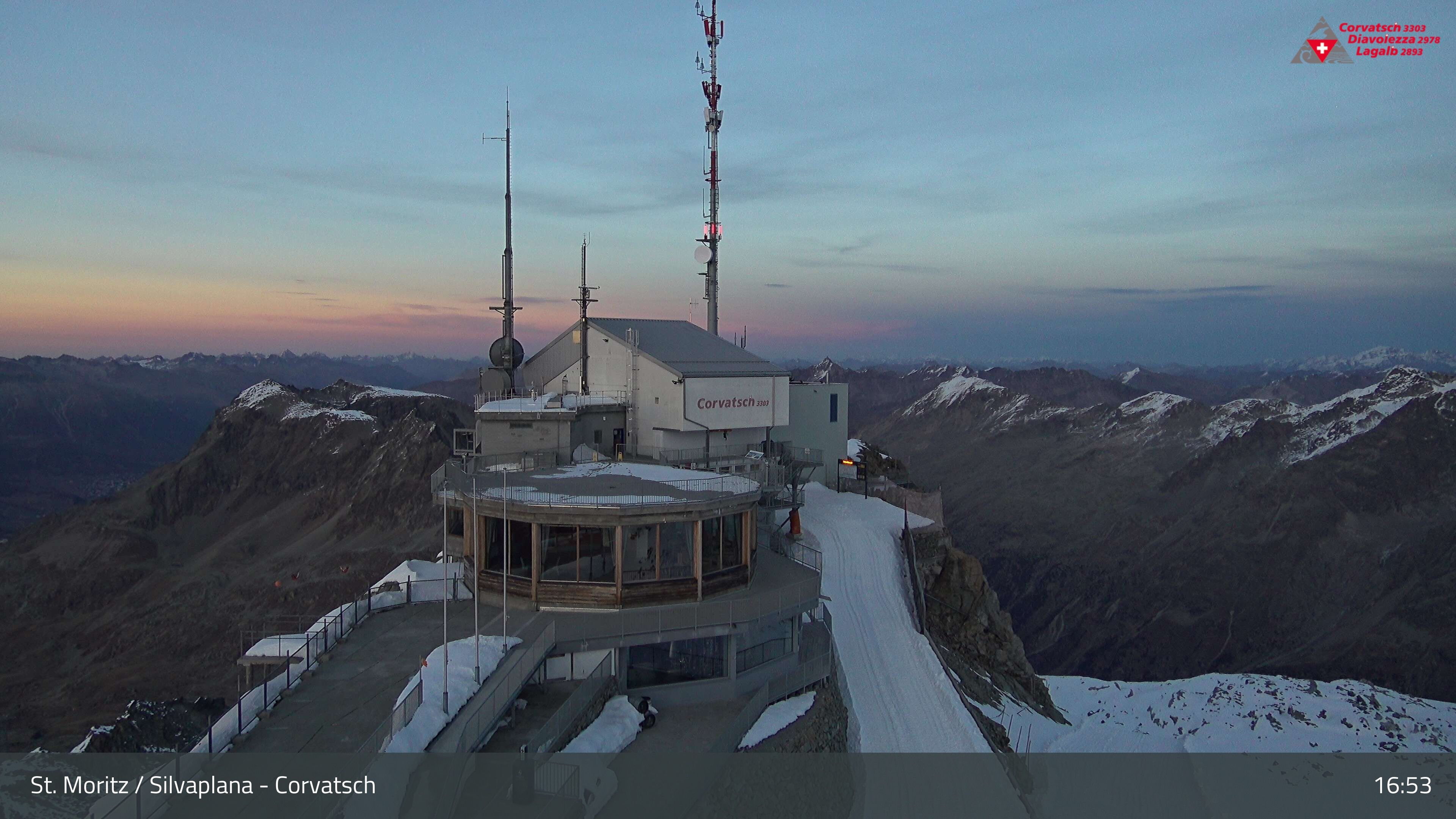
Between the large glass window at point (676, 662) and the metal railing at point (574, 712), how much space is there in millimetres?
771

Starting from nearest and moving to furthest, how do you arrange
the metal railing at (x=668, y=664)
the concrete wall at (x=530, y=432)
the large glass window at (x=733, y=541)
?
the metal railing at (x=668, y=664)
the large glass window at (x=733, y=541)
the concrete wall at (x=530, y=432)

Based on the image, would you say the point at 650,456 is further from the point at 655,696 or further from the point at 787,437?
the point at 655,696

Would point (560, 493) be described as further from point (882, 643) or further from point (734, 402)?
point (734, 402)

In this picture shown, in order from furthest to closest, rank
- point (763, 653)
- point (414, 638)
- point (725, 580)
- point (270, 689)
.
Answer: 1. point (763, 653)
2. point (725, 580)
3. point (414, 638)
4. point (270, 689)

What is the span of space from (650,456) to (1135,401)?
14597 cm

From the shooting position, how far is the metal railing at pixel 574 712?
15.5 m

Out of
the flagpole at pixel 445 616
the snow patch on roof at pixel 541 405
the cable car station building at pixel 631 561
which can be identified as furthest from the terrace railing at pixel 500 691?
the snow patch on roof at pixel 541 405

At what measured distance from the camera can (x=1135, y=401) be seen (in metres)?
158

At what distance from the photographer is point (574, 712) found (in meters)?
16.8

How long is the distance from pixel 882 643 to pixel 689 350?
48.4 feet

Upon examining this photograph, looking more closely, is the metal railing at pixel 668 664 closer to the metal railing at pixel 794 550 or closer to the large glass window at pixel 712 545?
the large glass window at pixel 712 545

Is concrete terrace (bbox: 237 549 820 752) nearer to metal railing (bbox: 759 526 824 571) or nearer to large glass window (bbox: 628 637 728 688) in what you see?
large glass window (bbox: 628 637 728 688)

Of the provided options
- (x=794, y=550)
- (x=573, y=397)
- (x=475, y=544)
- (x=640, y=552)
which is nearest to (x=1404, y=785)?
(x=794, y=550)

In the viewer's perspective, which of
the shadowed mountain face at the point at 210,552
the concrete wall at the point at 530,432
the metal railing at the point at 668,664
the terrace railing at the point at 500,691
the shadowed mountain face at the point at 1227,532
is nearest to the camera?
the terrace railing at the point at 500,691
